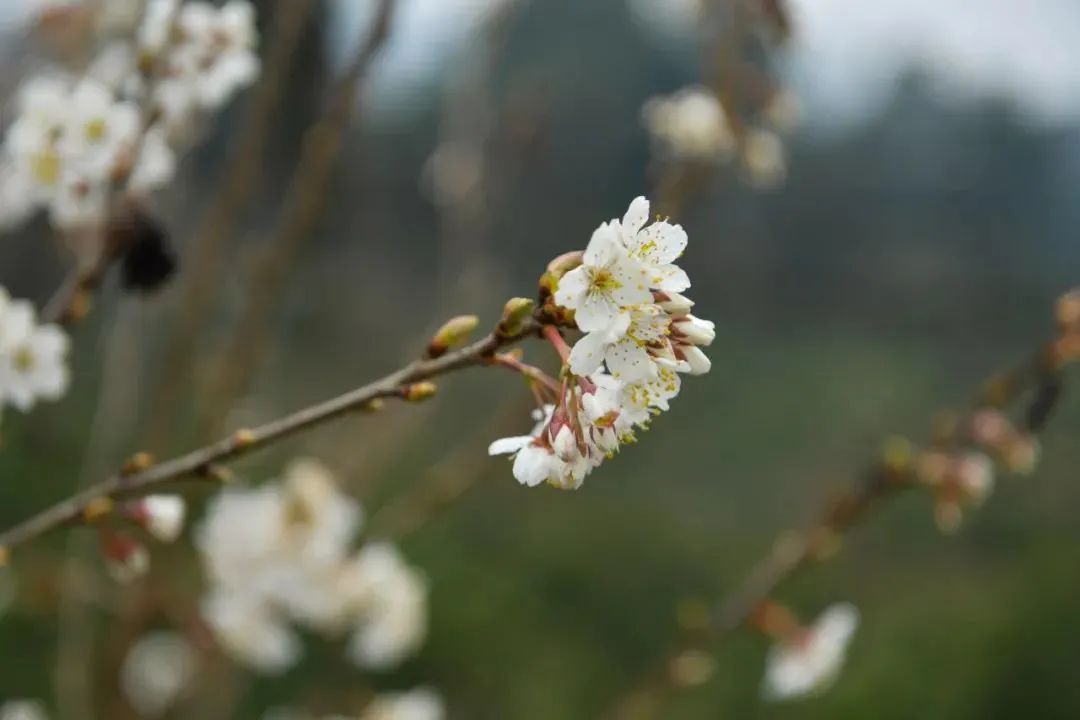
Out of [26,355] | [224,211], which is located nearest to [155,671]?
[224,211]

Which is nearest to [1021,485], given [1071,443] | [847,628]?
[1071,443]

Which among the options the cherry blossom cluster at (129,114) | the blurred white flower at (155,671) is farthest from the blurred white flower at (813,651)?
the blurred white flower at (155,671)

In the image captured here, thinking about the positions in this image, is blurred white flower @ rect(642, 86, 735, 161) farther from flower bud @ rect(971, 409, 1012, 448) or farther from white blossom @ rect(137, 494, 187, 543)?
white blossom @ rect(137, 494, 187, 543)

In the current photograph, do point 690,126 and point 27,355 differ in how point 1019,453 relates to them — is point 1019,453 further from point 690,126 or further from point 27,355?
point 27,355

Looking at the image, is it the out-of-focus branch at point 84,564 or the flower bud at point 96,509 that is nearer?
the flower bud at point 96,509

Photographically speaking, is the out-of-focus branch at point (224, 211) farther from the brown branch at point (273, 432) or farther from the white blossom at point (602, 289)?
the white blossom at point (602, 289)

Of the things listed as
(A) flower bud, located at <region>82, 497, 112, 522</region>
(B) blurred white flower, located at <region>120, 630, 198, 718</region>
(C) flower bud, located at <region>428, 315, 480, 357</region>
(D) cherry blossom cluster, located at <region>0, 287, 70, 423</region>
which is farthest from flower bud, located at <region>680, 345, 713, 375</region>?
(B) blurred white flower, located at <region>120, 630, 198, 718</region>

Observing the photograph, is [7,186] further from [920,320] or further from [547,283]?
[920,320]

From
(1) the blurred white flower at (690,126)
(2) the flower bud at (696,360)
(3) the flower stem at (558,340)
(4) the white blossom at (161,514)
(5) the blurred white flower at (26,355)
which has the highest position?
(1) the blurred white flower at (690,126)
